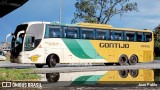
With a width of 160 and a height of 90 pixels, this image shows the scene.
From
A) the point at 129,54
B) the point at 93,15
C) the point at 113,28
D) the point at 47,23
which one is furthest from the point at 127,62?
the point at 93,15

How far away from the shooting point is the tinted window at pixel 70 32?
2815 centimetres

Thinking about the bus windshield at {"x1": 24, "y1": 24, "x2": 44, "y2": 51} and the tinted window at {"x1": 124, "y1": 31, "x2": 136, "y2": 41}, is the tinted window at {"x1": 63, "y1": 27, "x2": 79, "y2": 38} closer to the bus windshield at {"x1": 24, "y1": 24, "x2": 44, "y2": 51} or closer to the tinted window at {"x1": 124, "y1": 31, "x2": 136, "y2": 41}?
the bus windshield at {"x1": 24, "y1": 24, "x2": 44, "y2": 51}

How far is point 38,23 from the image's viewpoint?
2678 centimetres

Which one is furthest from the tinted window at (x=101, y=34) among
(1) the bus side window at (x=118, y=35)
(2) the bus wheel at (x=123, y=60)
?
(2) the bus wheel at (x=123, y=60)

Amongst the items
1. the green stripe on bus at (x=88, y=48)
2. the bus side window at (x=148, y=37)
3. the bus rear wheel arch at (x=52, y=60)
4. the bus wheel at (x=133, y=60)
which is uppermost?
the bus side window at (x=148, y=37)

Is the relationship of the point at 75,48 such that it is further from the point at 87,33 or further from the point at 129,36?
the point at 129,36

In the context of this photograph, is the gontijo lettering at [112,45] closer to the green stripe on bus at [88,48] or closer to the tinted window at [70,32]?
the green stripe on bus at [88,48]

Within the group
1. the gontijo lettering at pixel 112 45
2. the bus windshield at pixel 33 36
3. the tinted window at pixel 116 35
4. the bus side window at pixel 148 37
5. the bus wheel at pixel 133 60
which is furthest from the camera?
the bus side window at pixel 148 37

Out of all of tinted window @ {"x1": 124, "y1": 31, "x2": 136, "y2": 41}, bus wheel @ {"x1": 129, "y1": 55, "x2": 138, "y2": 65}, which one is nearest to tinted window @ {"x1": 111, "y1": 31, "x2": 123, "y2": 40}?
tinted window @ {"x1": 124, "y1": 31, "x2": 136, "y2": 41}

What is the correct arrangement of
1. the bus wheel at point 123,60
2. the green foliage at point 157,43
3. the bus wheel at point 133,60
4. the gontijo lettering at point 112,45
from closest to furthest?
the gontijo lettering at point 112,45 < the bus wheel at point 123,60 < the bus wheel at point 133,60 < the green foliage at point 157,43

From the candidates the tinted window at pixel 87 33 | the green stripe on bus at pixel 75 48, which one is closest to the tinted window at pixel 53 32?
the green stripe on bus at pixel 75 48

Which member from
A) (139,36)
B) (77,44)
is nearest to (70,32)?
(77,44)

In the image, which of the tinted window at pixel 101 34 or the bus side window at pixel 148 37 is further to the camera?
the bus side window at pixel 148 37

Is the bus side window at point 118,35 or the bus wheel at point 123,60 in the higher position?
the bus side window at point 118,35
